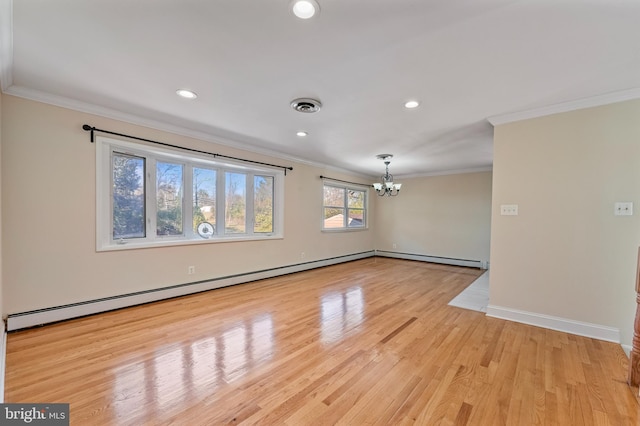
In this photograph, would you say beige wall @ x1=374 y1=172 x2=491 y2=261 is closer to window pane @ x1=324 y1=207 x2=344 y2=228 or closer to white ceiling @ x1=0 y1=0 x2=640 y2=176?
window pane @ x1=324 y1=207 x2=344 y2=228

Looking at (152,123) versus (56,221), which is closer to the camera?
(56,221)

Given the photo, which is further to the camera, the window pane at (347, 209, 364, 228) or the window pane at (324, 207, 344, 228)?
the window pane at (347, 209, 364, 228)

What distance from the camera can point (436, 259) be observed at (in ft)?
21.9

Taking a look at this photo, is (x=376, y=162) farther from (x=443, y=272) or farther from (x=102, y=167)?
(x=102, y=167)

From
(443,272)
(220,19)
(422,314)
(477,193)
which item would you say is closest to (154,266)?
(220,19)

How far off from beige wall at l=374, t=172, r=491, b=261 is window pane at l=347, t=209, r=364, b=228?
1.86 feet

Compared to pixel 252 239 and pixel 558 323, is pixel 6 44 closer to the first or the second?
pixel 252 239

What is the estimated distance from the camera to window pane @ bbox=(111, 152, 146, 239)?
10.6 feet

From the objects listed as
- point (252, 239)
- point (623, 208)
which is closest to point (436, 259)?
point (623, 208)

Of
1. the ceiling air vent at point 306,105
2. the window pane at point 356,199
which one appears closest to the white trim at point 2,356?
the ceiling air vent at point 306,105

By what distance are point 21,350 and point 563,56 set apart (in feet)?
15.7

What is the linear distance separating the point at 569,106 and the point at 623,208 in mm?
1101

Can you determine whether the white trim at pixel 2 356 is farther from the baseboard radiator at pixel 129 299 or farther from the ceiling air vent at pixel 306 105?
the ceiling air vent at pixel 306 105

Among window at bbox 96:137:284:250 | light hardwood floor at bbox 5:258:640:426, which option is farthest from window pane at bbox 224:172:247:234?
light hardwood floor at bbox 5:258:640:426
